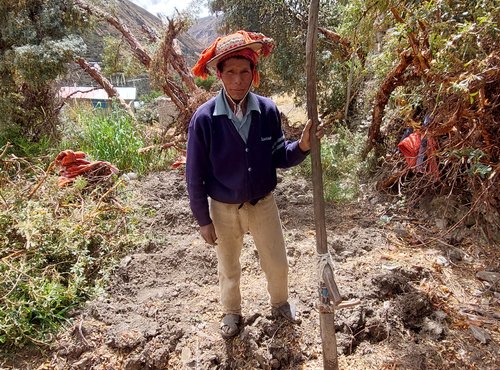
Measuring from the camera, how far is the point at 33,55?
15.9 ft

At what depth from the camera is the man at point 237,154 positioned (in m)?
1.91

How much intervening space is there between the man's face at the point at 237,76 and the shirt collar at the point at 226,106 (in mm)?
66

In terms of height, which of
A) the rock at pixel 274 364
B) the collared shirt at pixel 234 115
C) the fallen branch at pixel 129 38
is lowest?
the rock at pixel 274 364

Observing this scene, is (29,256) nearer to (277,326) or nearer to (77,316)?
(77,316)

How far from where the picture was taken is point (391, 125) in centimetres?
416

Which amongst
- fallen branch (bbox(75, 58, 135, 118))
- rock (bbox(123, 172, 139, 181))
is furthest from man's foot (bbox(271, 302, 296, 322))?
fallen branch (bbox(75, 58, 135, 118))

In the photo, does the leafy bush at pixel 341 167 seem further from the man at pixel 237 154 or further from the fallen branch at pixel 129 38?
the fallen branch at pixel 129 38

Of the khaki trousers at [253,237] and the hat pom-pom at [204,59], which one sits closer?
the hat pom-pom at [204,59]

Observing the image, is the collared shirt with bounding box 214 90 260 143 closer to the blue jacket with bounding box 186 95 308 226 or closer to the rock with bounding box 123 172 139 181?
the blue jacket with bounding box 186 95 308 226

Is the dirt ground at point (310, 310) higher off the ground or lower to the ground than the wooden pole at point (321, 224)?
lower

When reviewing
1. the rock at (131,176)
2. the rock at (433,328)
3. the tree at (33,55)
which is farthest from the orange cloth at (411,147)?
the tree at (33,55)

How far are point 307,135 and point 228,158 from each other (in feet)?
1.46

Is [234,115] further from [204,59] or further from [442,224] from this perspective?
[442,224]

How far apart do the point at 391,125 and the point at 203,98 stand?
9.26 ft
